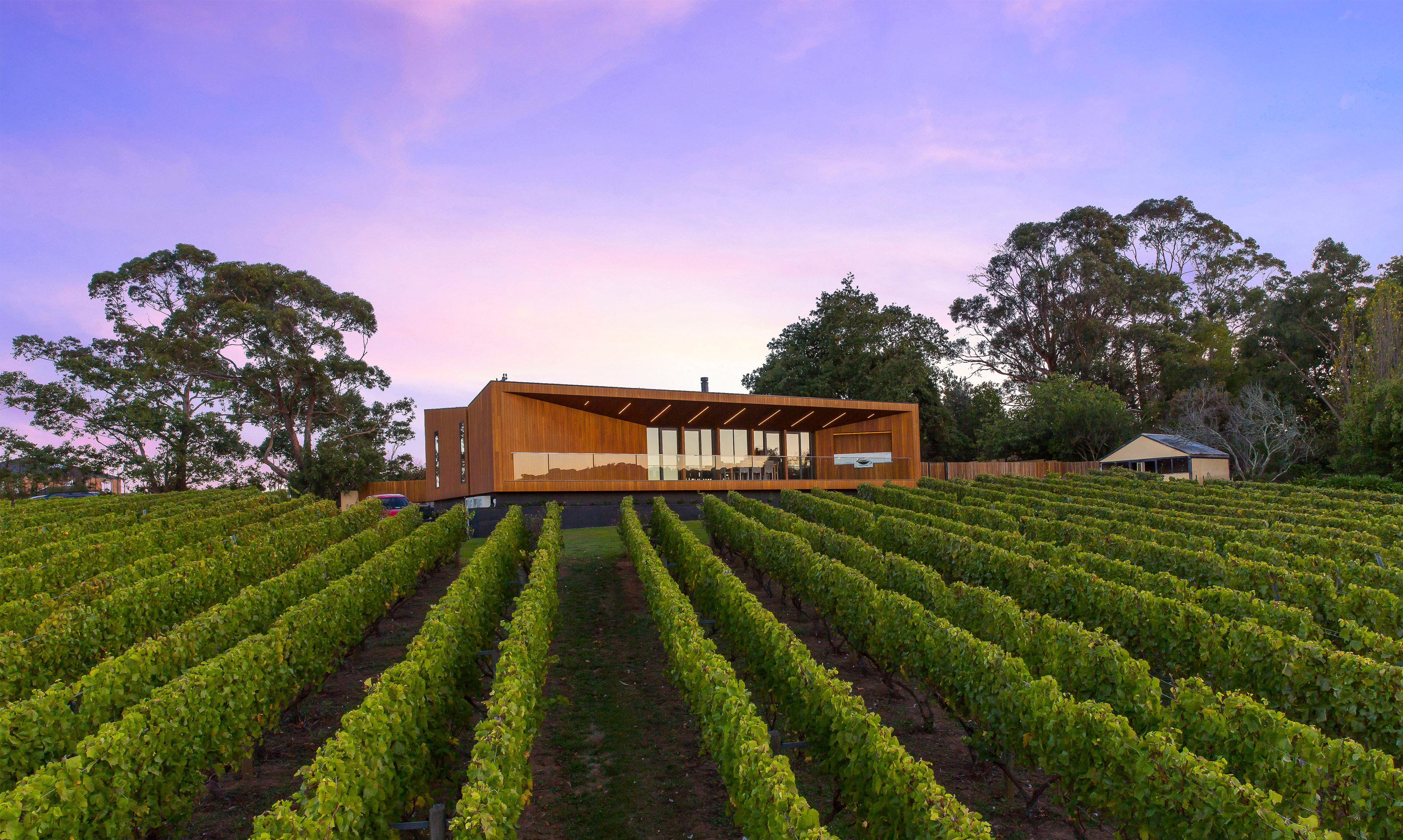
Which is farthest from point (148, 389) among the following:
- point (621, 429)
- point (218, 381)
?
point (621, 429)

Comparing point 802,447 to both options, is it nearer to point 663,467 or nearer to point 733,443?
point 733,443

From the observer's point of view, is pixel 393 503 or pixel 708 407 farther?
pixel 393 503

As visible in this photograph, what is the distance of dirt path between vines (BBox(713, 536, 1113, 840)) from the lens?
638 cm

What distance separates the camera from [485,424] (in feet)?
79.7

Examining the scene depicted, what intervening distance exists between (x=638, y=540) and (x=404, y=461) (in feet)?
123

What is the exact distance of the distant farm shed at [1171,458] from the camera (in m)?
34.0

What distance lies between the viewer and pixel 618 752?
25.8 ft

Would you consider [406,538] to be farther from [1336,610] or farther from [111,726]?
[1336,610]

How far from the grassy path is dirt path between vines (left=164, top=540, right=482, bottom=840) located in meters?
1.99

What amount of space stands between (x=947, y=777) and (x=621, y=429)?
2331 cm

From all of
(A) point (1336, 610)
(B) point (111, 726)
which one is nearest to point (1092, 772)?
(A) point (1336, 610)

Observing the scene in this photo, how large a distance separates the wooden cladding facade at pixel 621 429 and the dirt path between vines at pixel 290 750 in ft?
36.8

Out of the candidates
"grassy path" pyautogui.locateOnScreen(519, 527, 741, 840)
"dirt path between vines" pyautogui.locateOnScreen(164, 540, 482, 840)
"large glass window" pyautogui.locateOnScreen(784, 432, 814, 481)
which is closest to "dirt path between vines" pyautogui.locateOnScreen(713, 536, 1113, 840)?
"grassy path" pyautogui.locateOnScreen(519, 527, 741, 840)

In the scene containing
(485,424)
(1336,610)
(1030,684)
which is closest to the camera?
(1030,684)
